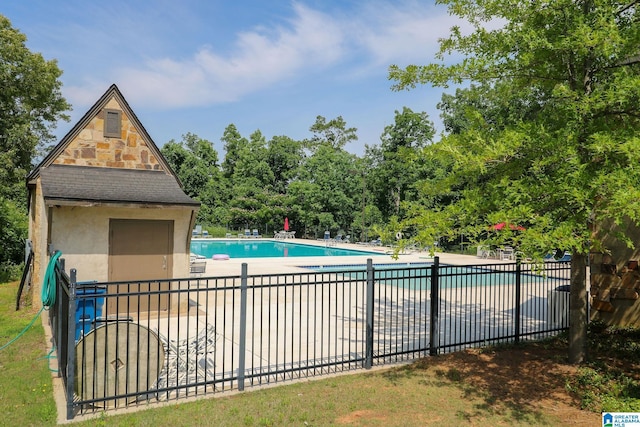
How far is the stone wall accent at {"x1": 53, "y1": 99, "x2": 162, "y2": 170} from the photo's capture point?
38.6 ft

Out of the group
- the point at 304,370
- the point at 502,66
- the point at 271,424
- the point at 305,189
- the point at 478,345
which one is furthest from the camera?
the point at 305,189

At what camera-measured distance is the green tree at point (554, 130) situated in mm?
5402

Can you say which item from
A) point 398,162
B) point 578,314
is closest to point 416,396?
point 578,314

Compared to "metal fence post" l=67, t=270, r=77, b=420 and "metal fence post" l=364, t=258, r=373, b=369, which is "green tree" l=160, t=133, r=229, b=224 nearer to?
"metal fence post" l=364, t=258, r=373, b=369

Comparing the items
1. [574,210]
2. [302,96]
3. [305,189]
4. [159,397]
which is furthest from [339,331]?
[305,189]

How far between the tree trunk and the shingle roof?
8.75 metres

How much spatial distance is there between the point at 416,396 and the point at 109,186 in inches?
358

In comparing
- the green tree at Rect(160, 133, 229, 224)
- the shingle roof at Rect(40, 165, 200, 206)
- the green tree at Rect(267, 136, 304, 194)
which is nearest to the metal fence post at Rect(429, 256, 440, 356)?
the shingle roof at Rect(40, 165, 200, 206)

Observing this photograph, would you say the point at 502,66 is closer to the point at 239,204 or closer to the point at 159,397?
the point at 159,397

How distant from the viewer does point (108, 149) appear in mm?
12070

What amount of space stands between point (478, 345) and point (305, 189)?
123ft

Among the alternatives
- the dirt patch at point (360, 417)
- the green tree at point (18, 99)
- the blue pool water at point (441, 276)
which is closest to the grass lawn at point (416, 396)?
the dirt patch at point (360, 417)

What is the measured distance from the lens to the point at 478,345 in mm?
9148

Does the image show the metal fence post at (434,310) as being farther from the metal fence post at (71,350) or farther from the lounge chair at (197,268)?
the lounge chair at (197,268)
